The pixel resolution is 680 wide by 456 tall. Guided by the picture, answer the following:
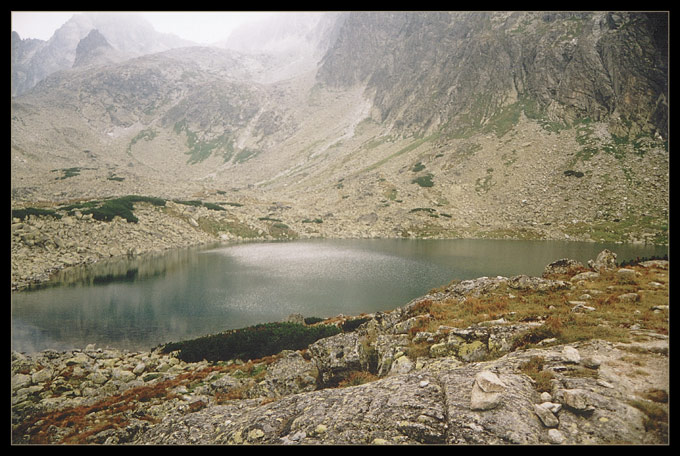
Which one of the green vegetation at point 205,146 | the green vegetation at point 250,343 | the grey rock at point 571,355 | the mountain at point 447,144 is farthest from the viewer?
the green vegetation at point 205,146

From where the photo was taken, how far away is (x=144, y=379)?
18.6 metres

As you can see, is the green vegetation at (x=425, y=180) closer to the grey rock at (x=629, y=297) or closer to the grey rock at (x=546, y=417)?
the grey rock at (x=629, y=297)

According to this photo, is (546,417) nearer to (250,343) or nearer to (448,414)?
(448,414)

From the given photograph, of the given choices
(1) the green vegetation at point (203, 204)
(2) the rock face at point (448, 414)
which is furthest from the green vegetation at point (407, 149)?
(2) the rock face at point (448, 414)

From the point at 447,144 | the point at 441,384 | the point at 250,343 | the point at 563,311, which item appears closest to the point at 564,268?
the point at 563,311

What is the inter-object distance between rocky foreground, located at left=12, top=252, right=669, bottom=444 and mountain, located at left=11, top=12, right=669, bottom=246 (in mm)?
27594

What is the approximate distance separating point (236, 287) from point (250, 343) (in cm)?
1687

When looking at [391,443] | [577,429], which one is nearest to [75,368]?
[391,443]

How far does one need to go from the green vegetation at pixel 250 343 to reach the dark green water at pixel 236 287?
419 cm

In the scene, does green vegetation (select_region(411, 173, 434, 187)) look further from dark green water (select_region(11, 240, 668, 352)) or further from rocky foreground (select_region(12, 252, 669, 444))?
rocky foreground (select_region(12, 252, 669, 444))

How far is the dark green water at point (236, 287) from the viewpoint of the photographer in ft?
92.9
